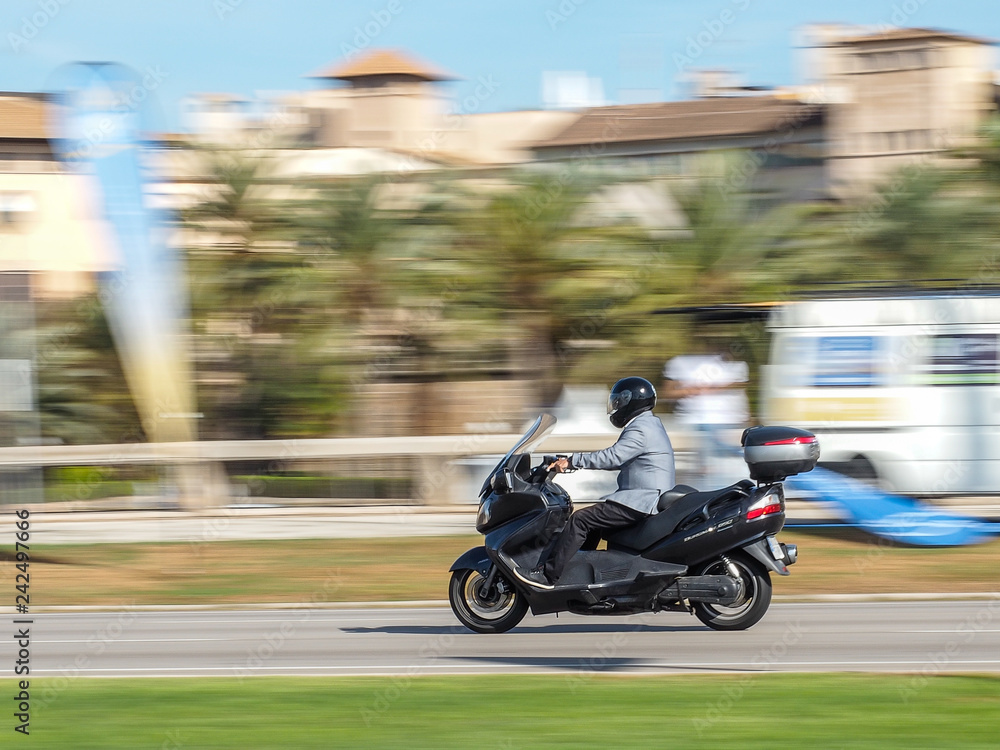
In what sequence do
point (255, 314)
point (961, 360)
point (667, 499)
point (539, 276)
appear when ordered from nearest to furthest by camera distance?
1. point (667, 499)
2. point (961, 360)
3. point (539, 276)
4. point (255, 314)

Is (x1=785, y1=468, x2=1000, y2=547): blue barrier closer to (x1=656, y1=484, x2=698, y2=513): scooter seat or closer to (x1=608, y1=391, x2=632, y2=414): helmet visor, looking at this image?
(x1=656, y1=484, x2=698, y2=513): scooter seat

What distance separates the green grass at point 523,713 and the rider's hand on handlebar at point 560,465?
1.55 meters

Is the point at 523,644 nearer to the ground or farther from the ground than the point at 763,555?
nearer to the ground

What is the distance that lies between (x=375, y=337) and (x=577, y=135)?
Answer: 36088 millimetres

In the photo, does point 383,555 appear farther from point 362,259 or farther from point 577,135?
point 577,135

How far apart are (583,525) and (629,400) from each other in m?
0.87

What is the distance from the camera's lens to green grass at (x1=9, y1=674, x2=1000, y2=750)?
605 cm

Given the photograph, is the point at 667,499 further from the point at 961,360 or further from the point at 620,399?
the point at 961,360

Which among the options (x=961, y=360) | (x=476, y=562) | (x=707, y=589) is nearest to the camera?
(x=707, y=589)

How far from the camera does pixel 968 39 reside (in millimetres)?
48906

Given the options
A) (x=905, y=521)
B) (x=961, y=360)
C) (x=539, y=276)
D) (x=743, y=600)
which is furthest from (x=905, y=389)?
(x=539, y=276)

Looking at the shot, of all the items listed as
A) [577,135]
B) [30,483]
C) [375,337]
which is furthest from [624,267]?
[577,135]

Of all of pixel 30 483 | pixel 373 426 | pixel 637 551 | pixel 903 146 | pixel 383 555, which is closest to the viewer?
pixel 637 551

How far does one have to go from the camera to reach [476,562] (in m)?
9.20
